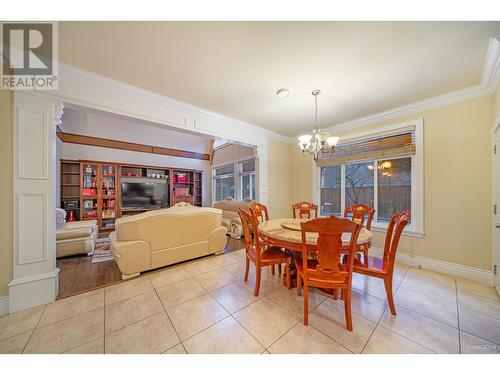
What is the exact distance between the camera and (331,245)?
4.98 ft

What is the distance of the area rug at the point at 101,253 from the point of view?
10.1 feet

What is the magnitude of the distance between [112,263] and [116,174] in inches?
141

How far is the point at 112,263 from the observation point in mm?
2904

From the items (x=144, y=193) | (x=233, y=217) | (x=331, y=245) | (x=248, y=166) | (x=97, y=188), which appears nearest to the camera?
(x=331, y=245)

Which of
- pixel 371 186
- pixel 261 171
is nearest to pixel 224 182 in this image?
pixel 261 171

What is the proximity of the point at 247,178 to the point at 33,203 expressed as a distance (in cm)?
494

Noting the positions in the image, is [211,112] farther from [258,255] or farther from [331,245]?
[331,245]

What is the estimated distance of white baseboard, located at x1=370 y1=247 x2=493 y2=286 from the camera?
7.45 feet

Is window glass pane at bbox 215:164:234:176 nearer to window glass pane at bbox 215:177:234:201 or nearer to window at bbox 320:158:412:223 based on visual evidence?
window glass pane at bbox 215:177:234:201

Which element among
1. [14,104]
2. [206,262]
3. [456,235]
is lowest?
[206,262]
